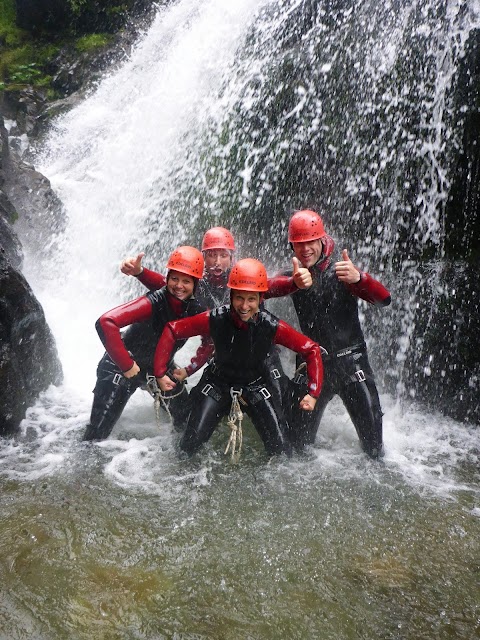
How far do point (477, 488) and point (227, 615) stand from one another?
2.74 m

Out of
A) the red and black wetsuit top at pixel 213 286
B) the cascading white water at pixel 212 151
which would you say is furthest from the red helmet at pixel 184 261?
the cascading white water at pixel 212 151

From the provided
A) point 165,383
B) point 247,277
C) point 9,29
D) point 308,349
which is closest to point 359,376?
point 308,349

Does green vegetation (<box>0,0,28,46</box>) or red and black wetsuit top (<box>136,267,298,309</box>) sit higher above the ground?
green vegetation (<box>0,0,28,46</box>)

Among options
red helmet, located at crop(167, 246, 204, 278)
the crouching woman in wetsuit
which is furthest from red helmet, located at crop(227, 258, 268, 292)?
red helmet, located at crop(167, 246, 204, 278)

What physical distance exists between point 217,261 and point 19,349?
242 centimetres

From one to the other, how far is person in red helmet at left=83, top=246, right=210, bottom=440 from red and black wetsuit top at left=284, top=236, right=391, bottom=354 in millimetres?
1076

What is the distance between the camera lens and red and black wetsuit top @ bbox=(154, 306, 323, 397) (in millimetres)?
4734

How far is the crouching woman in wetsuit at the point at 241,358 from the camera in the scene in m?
4.64

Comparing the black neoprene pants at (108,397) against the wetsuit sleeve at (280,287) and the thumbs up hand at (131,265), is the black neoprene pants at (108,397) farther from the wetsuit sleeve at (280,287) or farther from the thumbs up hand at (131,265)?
the wetsuit sleeve at (280,287)

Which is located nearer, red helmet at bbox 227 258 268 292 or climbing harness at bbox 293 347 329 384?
red helmet at bbox 227 258 268 292

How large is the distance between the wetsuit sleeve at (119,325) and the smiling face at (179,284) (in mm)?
295

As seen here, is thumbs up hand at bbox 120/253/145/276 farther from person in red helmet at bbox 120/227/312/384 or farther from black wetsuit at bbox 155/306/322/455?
black wetsuit at bbox 155/306/322/455

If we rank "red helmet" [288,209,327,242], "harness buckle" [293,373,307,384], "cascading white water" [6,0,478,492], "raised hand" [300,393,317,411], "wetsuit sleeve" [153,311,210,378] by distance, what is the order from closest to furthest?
"raised hand" [300,393,317,411] < "wetsuit sleeve" [153,311,210,378] < "red helmet" [288,209,327,242] < "harness buckle" [293,373,307,384] < "cascading white water" [6,0,478,492]

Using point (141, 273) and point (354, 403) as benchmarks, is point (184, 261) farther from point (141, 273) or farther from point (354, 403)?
point (354, 403)
